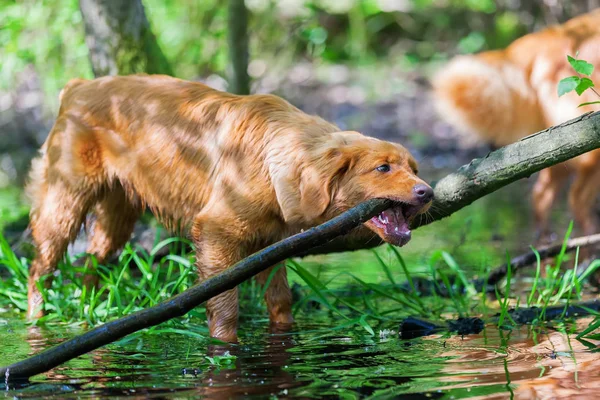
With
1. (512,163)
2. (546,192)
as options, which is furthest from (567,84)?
(546,192)

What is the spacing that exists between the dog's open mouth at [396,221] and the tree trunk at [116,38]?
10.9ft

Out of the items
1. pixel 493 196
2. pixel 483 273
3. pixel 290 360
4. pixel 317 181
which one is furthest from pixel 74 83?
pixel 493 196

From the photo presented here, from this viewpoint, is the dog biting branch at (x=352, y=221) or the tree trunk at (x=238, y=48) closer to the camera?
the dog biting branch at (x=352, y=221)

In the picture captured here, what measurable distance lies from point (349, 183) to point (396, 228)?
0.36m

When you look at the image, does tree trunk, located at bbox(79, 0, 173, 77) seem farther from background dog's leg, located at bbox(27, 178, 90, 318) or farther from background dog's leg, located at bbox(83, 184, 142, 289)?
background dog's leg, located at bbox(27, 178, 90, 318)

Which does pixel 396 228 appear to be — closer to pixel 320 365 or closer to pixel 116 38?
pixel 320 365

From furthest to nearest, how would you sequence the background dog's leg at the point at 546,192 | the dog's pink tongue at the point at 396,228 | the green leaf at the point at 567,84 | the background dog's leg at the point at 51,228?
the background dog's leg at the point at 546,192
the background dog's leg at the point at 51,228
the dog's pink tongue at the point at 396,228
the green leaf at the point at 567,84

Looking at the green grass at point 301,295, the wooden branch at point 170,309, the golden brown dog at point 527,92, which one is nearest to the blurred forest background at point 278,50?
Answer: the green grass at point 301,295

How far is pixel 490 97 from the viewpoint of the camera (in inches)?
337

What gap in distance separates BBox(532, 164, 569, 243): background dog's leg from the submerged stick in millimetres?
3683

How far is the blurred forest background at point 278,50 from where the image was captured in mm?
8703

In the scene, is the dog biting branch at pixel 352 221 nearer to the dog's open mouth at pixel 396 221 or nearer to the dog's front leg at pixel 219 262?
the dog's open mouth at pixel 396 221

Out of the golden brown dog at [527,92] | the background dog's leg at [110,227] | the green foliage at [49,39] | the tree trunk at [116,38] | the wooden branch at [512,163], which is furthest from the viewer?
the green foliage at [49,39]

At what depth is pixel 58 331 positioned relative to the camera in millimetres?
5402
